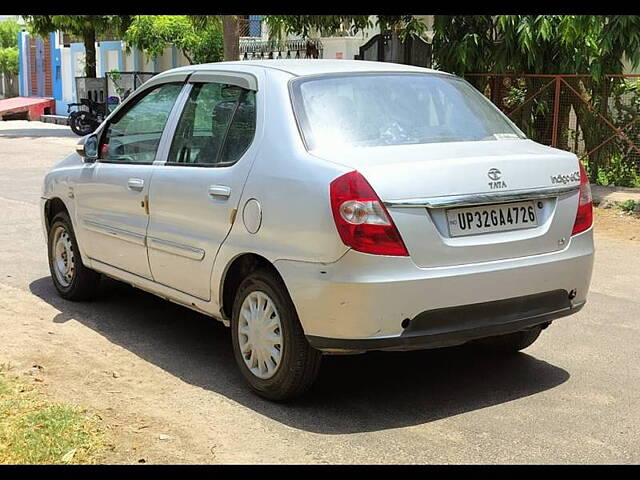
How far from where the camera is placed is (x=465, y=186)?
4469mm

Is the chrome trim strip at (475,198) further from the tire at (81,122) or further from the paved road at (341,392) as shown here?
the tire at (81,122)

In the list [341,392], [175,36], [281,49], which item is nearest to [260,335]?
[341,392]

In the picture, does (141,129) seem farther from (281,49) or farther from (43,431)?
(281,49)

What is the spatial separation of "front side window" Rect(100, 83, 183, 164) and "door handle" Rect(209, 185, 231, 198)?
2.90ft

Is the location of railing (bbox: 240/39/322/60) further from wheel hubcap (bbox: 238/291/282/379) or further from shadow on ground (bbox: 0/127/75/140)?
wheel hubcap (bbox: 238/291/282/379)

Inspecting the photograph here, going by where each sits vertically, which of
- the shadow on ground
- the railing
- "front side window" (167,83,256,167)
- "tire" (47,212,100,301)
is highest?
the railing

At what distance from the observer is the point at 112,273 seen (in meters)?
6.28

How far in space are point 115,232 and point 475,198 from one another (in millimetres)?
2712

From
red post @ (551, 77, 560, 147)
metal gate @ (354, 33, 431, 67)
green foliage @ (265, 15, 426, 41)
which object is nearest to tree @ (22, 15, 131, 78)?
green foliage @ (265, 15, 426, 41)

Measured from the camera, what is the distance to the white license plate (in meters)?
4.47

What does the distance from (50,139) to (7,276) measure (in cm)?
1913

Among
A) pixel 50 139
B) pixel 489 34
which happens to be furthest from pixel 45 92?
pixel 489 34

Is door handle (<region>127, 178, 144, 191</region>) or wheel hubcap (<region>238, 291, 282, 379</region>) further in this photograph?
door handle (<region>127, 178, 144, 191</region>)

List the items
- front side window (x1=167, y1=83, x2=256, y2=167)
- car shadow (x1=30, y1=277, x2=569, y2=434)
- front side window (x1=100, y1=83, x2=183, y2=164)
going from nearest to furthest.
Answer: car shadow (x1=30, y1=277, x2=569, y2=434), front side window (x1=167, y1=83, x2=256, y2=167), front side window (x1=100, y1=83, x2=183, y2=164)
